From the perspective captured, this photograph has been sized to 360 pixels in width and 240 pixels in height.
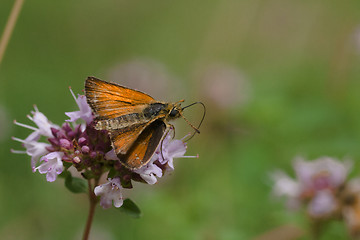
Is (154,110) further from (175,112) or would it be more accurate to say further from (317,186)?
(317,186)

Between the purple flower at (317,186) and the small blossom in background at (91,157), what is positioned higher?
the purple flower at (317,186)

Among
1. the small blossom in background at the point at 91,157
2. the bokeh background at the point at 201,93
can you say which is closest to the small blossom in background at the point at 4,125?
the bokeh background at the point at 201,93

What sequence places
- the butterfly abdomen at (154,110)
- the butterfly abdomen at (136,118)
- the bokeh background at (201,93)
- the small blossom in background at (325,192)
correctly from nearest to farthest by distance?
1. the butterfly abdomen at (136,118)
2. the butterfly abdomen at (154,110)
3. the small blossom in background at (325,192)
4. the bokeh background at (201,93)

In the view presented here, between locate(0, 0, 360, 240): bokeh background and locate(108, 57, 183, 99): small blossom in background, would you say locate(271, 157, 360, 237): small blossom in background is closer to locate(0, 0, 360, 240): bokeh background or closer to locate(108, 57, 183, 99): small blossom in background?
locate(0, 0, 360, 240): bokeh background

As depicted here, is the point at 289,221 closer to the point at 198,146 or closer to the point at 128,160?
the point at 198,146

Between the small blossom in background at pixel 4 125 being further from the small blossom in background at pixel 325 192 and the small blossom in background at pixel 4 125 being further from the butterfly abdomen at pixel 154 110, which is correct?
the butterfly abdomen at pixel 154 110

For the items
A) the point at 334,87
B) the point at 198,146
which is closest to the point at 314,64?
the point at 334,87

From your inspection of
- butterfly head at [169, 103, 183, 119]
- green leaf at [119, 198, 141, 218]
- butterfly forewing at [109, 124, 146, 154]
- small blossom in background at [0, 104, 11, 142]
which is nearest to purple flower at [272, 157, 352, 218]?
butterfly head at [169, 103, 183, 119]
